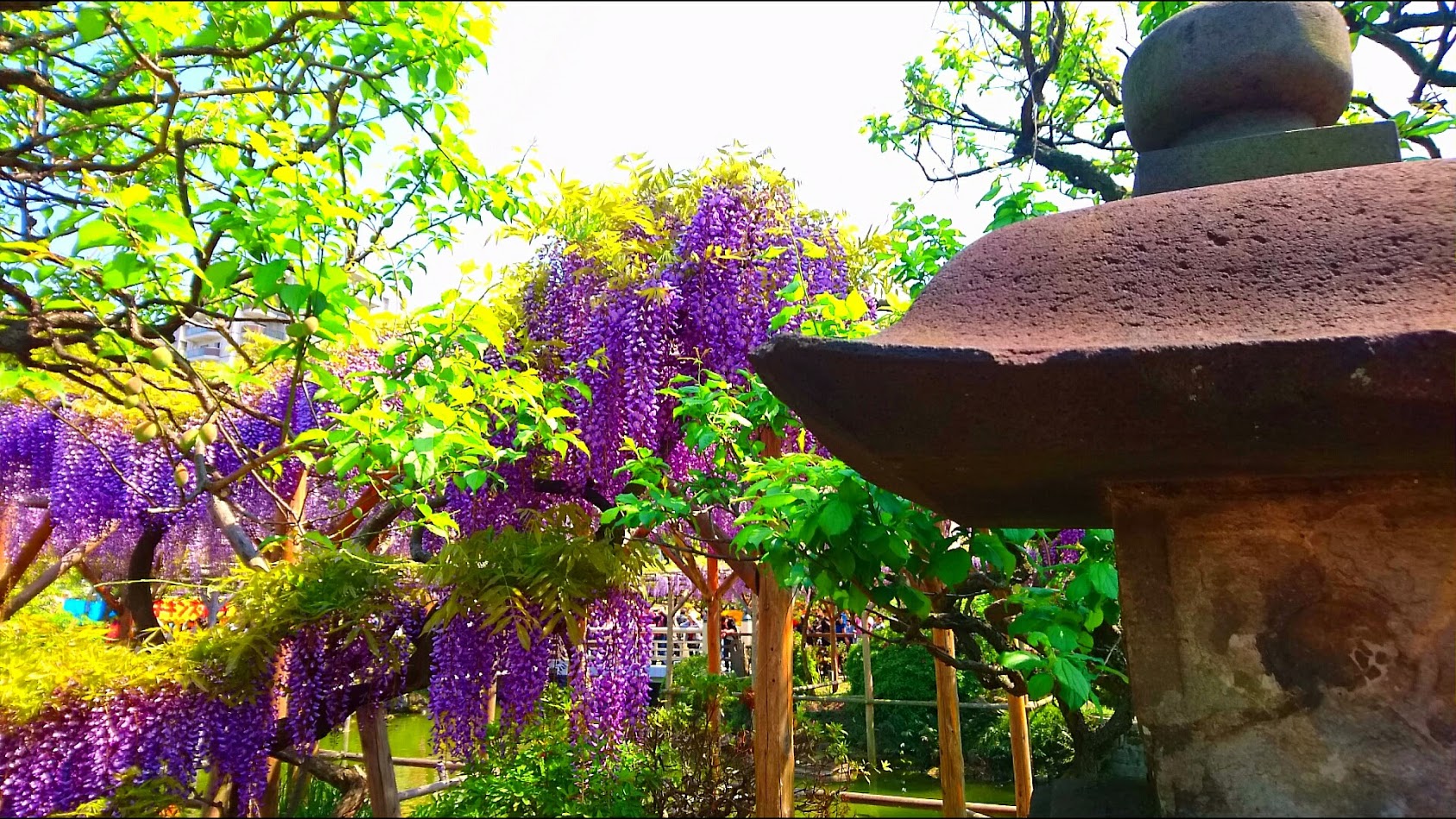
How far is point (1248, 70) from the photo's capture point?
124 centimetres


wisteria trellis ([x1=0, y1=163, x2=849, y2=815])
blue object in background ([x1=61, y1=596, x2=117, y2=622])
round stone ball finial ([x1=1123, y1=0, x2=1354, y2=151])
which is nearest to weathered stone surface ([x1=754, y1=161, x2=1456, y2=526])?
round stone ball finial ([x1=1123, y1=0, x2=1354, y2=151])

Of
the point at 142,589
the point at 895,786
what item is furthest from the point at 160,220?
the point at 895,786

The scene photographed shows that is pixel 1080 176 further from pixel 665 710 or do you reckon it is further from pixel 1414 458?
pixel 665 710

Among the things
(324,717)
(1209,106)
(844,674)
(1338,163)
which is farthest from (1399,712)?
(844,674)

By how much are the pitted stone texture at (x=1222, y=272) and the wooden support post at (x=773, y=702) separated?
9.53ft

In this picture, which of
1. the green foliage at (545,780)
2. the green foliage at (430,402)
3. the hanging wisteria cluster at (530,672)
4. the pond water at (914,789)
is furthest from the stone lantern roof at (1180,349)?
the pond water at (914,789)

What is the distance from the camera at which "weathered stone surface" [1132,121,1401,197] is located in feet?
3.86

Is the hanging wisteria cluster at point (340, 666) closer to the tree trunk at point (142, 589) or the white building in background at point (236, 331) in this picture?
the tree trunk at point (142, 589)

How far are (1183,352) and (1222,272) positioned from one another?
0.21m

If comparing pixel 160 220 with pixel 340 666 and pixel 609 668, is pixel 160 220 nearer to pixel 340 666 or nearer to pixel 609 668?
pixel 609 668

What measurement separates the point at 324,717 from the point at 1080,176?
200 inches

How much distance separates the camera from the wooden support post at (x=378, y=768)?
380cm

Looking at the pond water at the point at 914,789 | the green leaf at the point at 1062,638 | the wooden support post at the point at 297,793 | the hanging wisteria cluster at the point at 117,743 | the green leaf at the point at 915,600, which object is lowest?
the pond water at the point at 914,789

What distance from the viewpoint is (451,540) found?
12.2ft
